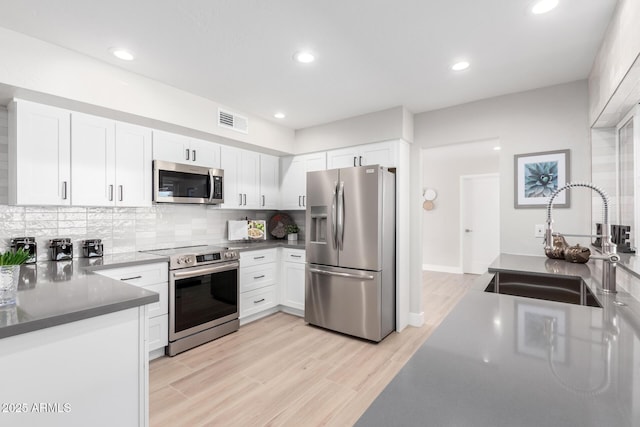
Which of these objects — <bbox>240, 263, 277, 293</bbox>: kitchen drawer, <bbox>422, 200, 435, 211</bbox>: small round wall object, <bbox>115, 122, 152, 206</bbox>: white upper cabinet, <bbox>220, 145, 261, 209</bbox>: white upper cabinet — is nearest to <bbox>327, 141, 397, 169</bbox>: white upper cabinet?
<bbox>220, 145, 261, 209</bbox>: white upper cabinet

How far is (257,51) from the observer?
7.33 feet

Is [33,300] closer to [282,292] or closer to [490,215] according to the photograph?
[282,292]

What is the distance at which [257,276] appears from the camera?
3650 millimetres

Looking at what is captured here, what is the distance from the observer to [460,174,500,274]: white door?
20.1ft

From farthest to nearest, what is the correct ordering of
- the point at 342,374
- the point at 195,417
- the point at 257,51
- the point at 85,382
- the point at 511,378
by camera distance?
the point at 342,374 < the point at 257,51 < the point at 195,417 < the point at 85,382 < the point at 511,378

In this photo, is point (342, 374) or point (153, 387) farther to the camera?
point (342, 374)

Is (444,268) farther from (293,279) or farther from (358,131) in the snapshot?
(358,131)

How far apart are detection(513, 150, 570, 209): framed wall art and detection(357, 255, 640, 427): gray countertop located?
1924 mm

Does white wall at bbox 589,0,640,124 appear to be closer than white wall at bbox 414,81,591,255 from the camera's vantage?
Yes

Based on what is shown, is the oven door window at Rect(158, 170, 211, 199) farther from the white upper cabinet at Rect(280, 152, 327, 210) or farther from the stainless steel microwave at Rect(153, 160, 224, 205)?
the white upper cabinet at Rect(280, 152, 327, 210)

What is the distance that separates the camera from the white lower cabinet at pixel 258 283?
3.49m

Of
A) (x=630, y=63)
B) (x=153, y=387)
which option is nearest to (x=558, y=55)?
(x=630, y=63)

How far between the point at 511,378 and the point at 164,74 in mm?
2991

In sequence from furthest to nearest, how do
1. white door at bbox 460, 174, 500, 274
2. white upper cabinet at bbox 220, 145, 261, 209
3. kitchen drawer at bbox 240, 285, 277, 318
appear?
white door at bbox 460, 174, 500, 274 → white upper cabinet at bbox 220, 145, 261, 209 → kitchen drawer at bbox 240, 285, 277, 318
